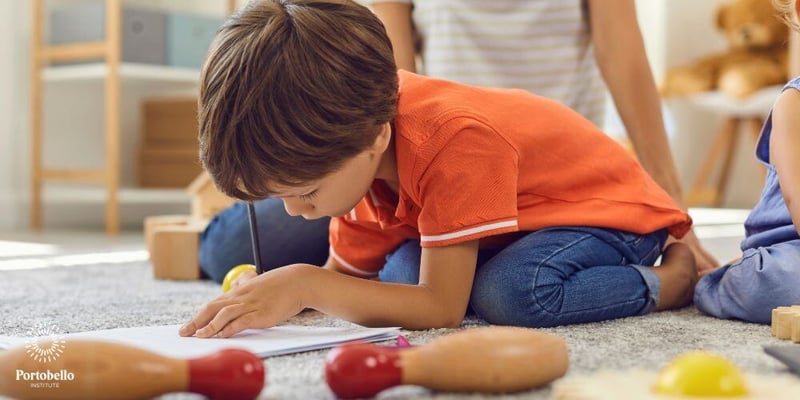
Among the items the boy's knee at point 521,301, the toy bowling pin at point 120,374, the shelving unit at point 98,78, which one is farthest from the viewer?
the shelving unit at point 98,78

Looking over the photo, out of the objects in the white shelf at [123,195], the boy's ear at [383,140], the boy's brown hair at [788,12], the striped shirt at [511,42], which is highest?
the boy's brown hair at [788,12]

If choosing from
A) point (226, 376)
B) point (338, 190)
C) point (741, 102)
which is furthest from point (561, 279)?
point (741, 102)

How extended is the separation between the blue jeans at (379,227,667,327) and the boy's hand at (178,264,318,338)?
0.72ft

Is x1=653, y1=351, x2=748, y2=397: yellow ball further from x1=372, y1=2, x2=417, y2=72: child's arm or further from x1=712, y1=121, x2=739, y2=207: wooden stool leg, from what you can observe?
x1=712, y1=121, x2=739, y2=207: wooden stool leg

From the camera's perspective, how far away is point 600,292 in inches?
36.9

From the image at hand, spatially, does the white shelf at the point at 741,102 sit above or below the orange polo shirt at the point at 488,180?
below

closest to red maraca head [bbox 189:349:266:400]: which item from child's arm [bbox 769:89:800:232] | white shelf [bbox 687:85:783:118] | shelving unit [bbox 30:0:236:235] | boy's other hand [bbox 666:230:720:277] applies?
child's arm [bbox 769:89:800:232]

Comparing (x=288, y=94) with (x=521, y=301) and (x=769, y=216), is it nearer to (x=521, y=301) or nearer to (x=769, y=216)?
(x=521, y=301)

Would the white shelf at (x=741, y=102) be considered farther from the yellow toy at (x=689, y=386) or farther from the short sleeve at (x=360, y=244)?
the yellow toy at (x=689, y=386)

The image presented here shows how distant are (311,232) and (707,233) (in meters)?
1.34

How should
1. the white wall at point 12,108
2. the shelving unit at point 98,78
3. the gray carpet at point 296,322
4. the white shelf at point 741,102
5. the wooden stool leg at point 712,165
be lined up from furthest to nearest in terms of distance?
the wooden stool leg at point 712,165, the white shelf at point 741,102, the white wall at point 12,108, the shelving unit at point 98,78, the gray carpet at point 296,322

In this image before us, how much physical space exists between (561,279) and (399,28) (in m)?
0.55

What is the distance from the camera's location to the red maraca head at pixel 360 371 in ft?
1.82

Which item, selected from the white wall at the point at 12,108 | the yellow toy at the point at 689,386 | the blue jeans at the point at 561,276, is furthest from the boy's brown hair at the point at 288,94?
the white wall at the point at 12,108
